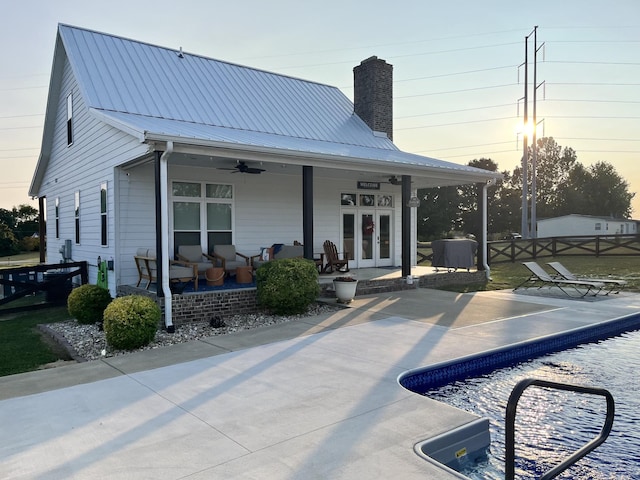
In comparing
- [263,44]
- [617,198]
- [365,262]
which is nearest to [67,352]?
[365,262]

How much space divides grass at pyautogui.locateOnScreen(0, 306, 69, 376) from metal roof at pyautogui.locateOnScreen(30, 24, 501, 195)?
13.8ft

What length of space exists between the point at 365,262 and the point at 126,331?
9036mm

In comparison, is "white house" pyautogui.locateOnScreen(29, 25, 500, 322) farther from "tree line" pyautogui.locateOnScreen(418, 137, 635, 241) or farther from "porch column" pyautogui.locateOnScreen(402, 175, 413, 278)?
"tree line" pyautogui.locateOnScreen(418, 137, 635, 241)

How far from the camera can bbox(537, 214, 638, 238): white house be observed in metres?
49.5

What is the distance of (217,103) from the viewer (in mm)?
13000

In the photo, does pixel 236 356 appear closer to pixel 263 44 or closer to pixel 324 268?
pixel 324 268

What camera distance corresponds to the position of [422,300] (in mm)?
10422

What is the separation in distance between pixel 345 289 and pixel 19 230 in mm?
36281

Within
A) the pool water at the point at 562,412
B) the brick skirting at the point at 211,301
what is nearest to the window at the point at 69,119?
the brick skirting at the point at 211,301

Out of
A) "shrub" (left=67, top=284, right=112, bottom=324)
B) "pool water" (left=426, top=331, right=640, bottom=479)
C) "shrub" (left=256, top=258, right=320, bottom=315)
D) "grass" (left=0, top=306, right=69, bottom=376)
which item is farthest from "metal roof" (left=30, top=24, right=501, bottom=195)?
"pool water" (left=426, top=331, right=640, bottom=479)

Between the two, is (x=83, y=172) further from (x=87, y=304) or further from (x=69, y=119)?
(x=87, y=304)

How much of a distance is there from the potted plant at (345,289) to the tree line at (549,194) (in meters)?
37.9

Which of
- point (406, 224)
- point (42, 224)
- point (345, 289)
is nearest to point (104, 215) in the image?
point (345, 289)

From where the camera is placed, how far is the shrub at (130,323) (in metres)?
6.72
